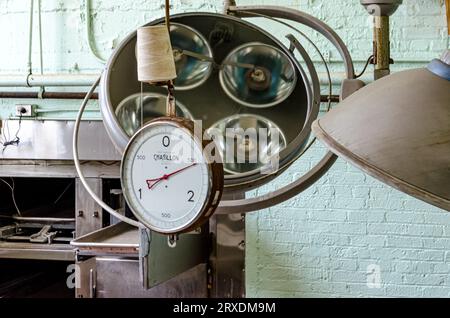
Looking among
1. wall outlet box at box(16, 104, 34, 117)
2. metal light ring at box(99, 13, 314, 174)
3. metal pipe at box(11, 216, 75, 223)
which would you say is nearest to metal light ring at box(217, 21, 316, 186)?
metal light ring at box(99, 13, 314, 174)

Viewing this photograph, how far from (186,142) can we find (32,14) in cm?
185

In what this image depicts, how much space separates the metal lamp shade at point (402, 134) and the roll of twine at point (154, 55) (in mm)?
448

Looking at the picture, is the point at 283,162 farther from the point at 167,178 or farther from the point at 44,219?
the point at 44,219

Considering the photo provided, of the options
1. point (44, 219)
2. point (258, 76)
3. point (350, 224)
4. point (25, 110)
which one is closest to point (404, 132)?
point (258, 76)

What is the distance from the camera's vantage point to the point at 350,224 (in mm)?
2252

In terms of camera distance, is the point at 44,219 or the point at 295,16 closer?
the point at 295,16

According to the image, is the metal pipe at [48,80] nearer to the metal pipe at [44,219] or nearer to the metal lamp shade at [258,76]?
the metal pipe at [44,219]

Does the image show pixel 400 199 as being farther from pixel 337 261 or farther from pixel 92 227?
pixel 92 227

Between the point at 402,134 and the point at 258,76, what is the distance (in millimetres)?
768

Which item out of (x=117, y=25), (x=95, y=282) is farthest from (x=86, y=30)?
(x=95, y=282)

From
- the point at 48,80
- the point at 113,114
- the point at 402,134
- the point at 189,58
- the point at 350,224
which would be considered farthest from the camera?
the point at 48,80

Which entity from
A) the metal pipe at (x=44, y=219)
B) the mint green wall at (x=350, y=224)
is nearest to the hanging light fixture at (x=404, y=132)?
the mint green wall at (x=350, y=224)

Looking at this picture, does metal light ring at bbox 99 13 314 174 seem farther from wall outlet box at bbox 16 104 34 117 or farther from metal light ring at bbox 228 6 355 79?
wall outlet box at bbox 16 104 34 117

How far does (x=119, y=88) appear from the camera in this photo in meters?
1.15
